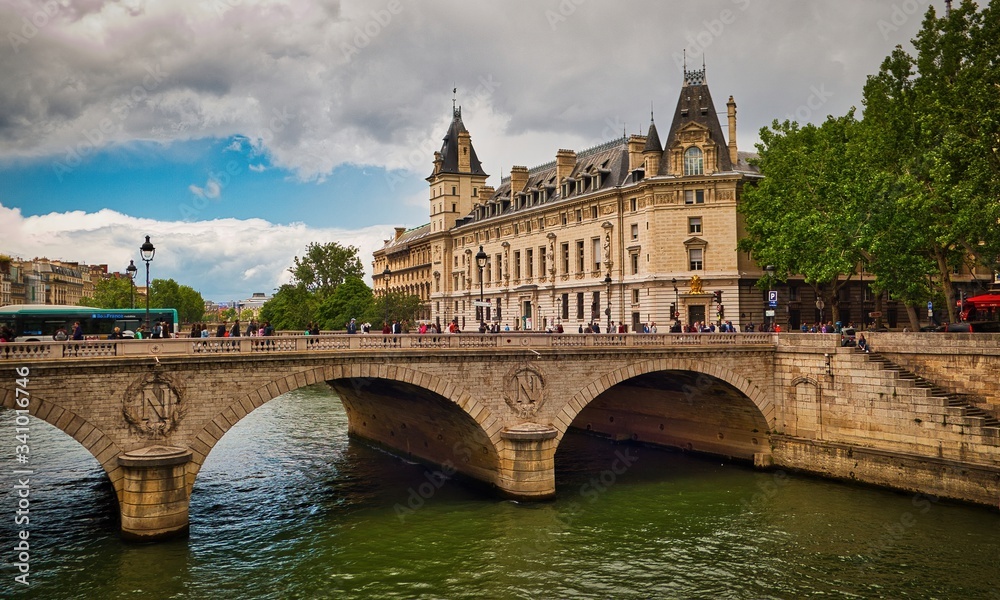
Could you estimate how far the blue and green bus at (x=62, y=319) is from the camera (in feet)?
148

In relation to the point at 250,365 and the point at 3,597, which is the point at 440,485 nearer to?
the point at 250,365

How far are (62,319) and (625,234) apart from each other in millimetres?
41843

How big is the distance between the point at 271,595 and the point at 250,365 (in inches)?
319

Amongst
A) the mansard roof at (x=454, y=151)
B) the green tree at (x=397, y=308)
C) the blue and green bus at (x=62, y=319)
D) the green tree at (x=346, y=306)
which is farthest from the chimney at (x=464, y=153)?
the blue and green bus at (x=62, y=319)

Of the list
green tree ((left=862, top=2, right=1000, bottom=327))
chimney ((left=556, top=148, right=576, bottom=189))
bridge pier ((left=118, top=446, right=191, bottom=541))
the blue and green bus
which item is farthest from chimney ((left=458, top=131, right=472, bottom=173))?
→ bridge pier ((left=118, top=446, right=191, bottom=541))

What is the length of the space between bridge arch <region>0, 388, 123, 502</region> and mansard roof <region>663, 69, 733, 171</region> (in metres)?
48.8

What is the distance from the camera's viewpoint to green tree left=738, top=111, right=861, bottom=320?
147ft

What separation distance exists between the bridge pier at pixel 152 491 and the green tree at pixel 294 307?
82.7 m

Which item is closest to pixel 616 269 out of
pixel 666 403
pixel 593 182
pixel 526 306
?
pixel 593 182

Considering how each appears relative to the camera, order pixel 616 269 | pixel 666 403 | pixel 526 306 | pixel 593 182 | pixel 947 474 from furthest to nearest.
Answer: pixel 526 306 → pixel 593 182 → pixel 616 269 → pixel 666 403 → pixel 947 474

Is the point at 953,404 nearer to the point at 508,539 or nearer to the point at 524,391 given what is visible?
the point at 524,391

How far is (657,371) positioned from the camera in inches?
1399

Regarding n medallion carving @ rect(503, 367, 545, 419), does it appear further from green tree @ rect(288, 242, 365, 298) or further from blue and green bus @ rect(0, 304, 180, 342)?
green tree @ rect(288, 242, 365, 298)

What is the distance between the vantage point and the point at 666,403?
4247 cm
